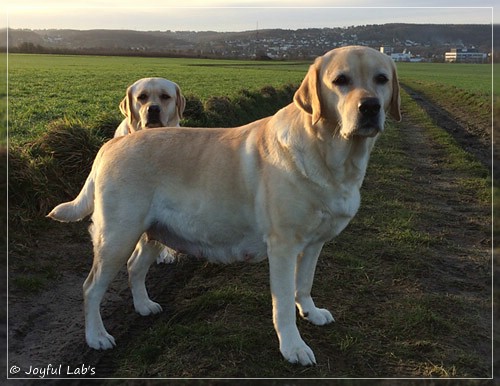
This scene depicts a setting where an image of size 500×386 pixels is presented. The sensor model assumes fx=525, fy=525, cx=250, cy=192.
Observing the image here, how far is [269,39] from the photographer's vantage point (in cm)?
402

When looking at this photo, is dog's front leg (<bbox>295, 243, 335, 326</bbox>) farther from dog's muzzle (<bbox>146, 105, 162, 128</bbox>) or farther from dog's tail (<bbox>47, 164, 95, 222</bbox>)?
dog's muzzle (<bbox>146, 105, 162, 128</bbox>)

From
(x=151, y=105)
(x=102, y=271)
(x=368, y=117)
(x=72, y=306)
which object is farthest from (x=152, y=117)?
(x=368, y=117)

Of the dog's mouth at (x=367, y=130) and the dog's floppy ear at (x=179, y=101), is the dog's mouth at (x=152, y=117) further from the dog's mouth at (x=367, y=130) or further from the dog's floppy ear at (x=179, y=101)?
the dog's mouth at (x=367, y=130)

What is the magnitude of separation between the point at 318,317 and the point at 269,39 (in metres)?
2.19

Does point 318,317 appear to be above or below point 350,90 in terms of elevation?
below

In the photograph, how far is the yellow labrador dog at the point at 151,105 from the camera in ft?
20.3

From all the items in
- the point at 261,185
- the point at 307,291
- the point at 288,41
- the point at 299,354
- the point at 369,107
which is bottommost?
the point at 299,354

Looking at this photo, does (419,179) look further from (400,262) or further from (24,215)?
(24,215)

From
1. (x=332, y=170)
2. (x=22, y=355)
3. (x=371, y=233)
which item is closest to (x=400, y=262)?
(x=371, y=233)

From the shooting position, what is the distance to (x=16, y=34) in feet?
11.7

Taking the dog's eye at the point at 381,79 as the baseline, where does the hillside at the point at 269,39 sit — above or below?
above

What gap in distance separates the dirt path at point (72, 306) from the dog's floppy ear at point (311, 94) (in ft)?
6.88

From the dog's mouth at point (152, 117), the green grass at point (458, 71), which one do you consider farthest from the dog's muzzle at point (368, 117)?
the dog's mouth at point (152, 117)

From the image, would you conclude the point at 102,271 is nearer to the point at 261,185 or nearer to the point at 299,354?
the point at 261,185
